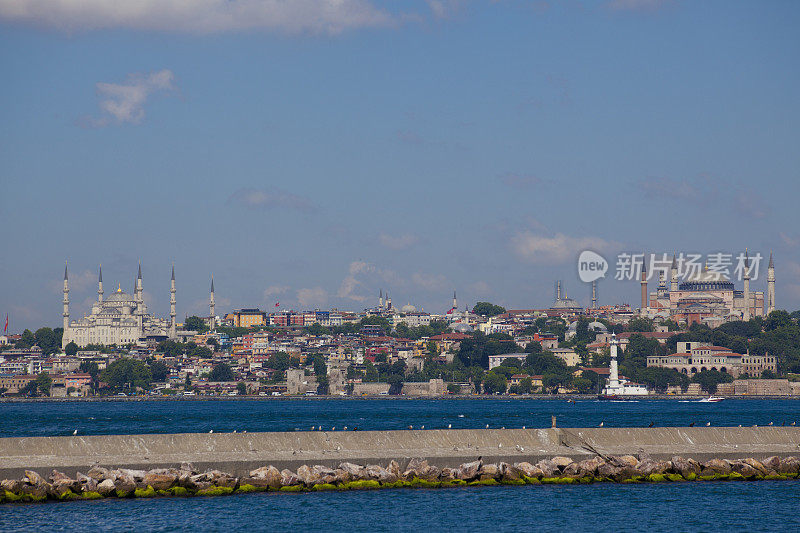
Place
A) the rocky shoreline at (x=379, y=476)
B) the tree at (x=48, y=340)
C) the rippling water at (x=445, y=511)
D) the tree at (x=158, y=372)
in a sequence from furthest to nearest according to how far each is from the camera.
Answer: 1. the tree at (x=48, y=340)
2. the tree at (x=158, y=372)
3. the rocky shoreline at (x=379, y=476)
4. the rippling water at (x=445, y=511)

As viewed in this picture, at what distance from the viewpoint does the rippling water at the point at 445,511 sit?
23.0m

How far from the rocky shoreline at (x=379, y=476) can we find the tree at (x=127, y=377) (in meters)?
122

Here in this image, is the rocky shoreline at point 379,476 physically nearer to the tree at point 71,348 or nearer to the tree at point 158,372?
the tree at point 158,372

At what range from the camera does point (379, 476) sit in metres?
26.7

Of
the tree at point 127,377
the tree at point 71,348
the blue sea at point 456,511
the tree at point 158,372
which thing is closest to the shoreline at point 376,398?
the tree at point 127,377

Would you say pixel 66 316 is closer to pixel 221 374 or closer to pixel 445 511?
pixel 221 374

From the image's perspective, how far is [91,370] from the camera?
152375mm

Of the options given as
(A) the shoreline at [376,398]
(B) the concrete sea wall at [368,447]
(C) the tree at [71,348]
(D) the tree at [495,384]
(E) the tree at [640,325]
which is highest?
(E) the tree at [640,325]

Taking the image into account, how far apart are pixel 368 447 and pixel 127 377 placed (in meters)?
122

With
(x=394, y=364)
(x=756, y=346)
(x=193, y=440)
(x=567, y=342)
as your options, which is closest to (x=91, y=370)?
(x=394, y=364)

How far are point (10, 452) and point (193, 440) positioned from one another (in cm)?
358

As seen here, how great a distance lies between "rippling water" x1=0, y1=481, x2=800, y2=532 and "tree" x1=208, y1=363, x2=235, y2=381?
407ft

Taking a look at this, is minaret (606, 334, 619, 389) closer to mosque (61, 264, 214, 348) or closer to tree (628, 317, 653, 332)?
tree (628, 317, 653, 332)

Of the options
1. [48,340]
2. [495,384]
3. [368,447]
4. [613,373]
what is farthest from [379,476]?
[48,340]
